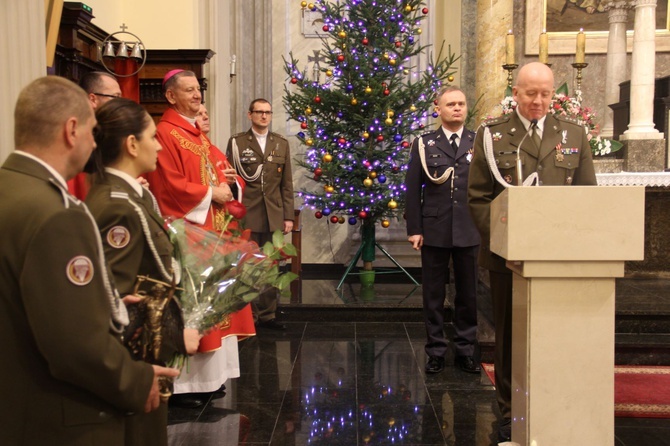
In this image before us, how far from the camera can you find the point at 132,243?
1.99 metres

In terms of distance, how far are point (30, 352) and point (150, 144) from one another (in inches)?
30.7

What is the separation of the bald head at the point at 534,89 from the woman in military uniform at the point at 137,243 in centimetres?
193

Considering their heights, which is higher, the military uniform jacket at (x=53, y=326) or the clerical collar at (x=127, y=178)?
the clerical collar at (x=127, y=178)

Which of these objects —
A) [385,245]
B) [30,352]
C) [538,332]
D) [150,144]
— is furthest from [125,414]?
[385,245]

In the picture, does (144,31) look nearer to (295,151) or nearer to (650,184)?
(295,151)

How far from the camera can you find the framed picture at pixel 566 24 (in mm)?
9086

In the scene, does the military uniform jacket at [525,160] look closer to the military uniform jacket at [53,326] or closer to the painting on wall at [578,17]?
the military uniform jacket at [53,326]

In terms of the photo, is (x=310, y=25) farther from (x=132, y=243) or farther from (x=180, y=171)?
(x=132, y=243)

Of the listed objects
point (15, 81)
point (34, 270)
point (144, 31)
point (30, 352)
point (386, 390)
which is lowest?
point (386, 390)

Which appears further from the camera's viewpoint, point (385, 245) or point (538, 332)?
point (385, 245)

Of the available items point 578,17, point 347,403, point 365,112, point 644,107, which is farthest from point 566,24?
point 347,403

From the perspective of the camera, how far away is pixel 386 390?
461cm

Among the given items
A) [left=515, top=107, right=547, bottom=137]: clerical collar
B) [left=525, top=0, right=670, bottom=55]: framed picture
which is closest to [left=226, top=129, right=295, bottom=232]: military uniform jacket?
[left=515, top=107, right=547, bottom=137]: clerical collar

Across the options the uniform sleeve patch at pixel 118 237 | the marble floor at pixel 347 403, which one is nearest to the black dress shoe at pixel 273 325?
the marble floor at pixel 347 403
